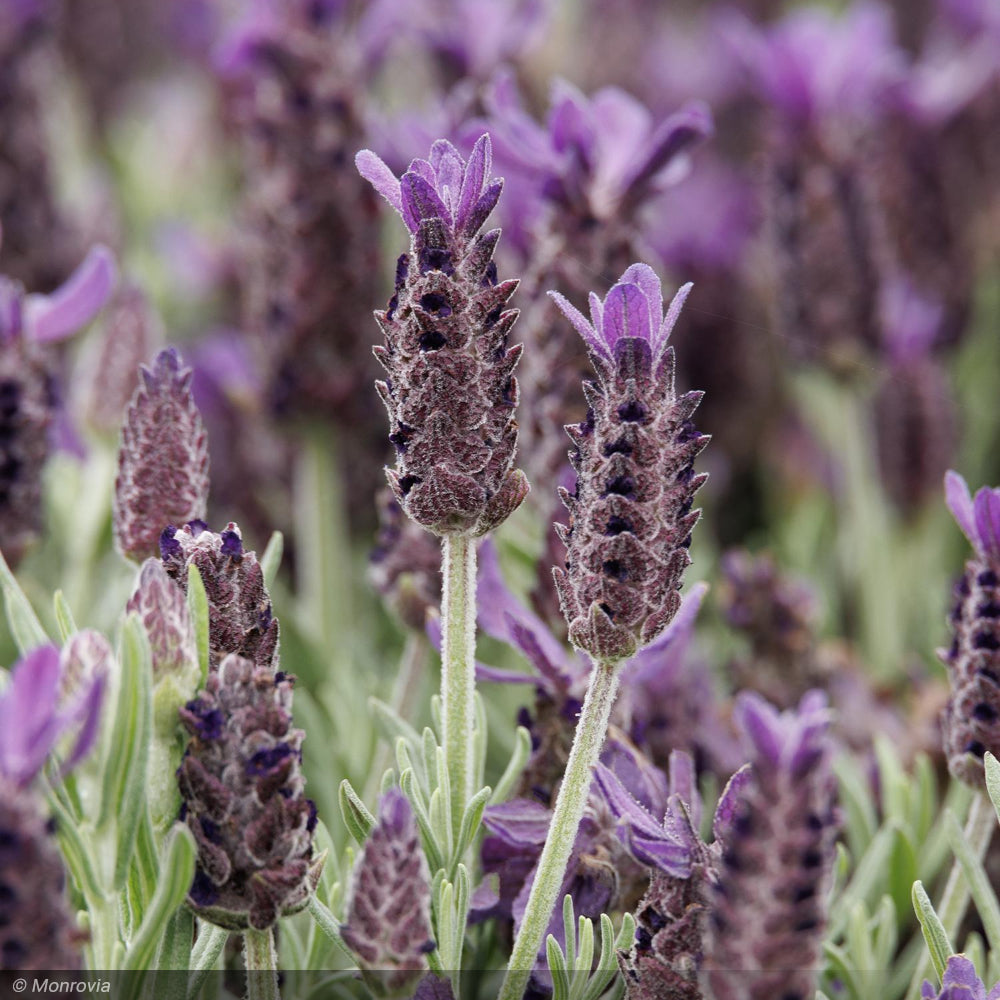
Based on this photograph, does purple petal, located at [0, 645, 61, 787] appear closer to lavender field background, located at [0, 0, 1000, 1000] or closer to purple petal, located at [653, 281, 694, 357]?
lavender field background, located at [0, 0, 1000, 1000]

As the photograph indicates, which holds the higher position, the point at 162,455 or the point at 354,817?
the point at 162,455

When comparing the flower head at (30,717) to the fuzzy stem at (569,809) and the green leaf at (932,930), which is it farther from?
the green leaf at (932,930)

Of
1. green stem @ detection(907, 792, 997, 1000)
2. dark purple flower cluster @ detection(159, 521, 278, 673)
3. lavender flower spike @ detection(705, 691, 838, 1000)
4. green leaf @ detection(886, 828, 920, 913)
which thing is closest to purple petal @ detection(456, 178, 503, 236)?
dark purple flower cluster @ detection(159, 521, 278, 673)

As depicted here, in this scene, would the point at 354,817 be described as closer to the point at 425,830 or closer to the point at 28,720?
the point at 425,830

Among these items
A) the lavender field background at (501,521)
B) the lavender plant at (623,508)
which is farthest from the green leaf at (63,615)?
the lavender plant at (623,508)

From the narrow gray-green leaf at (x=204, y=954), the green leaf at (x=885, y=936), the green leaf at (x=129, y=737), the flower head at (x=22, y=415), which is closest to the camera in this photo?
the green leaf at (x=129, y=737)

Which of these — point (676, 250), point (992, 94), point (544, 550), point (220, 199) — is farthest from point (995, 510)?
point (220, 199)

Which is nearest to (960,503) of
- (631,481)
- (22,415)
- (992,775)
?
(992,775)
